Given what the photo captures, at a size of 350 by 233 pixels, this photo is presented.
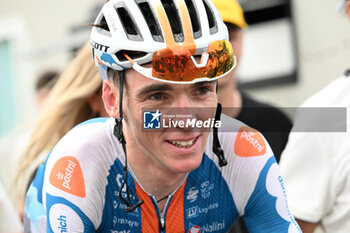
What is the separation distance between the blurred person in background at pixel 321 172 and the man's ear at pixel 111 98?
1068 millimetres

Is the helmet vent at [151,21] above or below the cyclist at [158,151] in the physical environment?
above

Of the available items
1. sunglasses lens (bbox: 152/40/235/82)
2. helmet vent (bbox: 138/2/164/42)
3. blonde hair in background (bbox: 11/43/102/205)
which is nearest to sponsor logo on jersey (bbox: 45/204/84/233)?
sunglasses lens (bbox: 152/40/235/82)

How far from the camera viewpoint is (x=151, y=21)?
241cm

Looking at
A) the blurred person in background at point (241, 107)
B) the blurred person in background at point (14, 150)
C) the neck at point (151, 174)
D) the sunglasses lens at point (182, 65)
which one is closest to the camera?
the sunglasses lens at point (182, 65)

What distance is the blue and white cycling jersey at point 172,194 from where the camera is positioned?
253 centimetres

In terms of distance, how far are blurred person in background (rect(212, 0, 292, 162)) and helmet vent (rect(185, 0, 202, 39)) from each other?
1328 mm

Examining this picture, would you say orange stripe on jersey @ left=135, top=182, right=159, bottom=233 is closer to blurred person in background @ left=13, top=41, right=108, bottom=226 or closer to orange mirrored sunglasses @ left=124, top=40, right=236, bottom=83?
orange mirrored sunglasses @ left=124, top=40, right=236, bottom=83

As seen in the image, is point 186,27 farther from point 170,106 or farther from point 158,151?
point 158,151

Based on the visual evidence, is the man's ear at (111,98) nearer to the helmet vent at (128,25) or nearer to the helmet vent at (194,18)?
the helmet vent at (128,25)

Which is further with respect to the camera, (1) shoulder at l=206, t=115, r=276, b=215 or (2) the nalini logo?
(1) shoulder at l=206, t=115, r=276, b=215

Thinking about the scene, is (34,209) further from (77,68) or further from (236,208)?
(77,68)

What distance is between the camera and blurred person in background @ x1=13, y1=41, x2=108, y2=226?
12.7 feet

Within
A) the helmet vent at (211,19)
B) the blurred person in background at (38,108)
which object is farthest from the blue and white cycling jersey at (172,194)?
the blurred person in background at (38,108)

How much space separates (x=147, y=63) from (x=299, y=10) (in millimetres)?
5626
